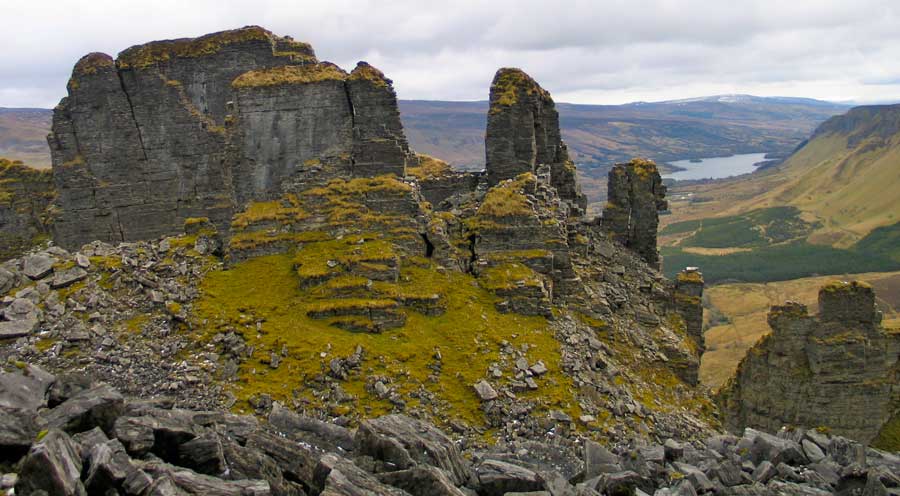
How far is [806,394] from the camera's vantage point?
126 ft

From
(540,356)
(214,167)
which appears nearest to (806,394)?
(540,356)

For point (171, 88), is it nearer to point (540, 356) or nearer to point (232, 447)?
point (540, 356)

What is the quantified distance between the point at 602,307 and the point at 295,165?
17105 millimetres

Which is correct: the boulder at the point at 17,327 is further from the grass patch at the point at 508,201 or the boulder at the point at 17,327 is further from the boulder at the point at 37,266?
the grass patch at the point at 508,201

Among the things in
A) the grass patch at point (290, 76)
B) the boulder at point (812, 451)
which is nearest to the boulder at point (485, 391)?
the boulder at point (812, 451)

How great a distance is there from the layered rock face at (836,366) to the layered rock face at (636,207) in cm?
903

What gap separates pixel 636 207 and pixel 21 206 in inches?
2029

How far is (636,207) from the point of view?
44344 mm

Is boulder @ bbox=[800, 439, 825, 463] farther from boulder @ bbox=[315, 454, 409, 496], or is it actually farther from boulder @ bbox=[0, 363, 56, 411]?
boulder @ bbox=[0, 363, 56, 411]

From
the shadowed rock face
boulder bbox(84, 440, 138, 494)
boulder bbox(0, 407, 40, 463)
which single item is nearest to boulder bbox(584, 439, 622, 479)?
boulder bbox(84, 440, 138, 494)

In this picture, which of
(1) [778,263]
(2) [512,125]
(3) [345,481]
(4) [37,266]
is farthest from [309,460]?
(1) [778,263]

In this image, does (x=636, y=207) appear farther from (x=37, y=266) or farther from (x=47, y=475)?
(x=47, y=475)

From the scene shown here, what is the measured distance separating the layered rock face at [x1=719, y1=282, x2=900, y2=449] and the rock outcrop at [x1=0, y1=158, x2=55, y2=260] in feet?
187

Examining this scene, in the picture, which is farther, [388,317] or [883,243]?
[883,243]
